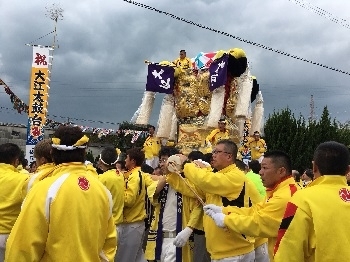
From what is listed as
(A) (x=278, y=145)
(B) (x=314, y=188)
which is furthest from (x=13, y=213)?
(A) (x=278, y=145)

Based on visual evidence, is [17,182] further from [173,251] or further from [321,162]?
[321,162]

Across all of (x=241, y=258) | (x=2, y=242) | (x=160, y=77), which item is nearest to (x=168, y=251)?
(x=241, y=258)

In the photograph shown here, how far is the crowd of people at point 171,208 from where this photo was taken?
2.97 meters

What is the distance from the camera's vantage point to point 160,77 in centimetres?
1220

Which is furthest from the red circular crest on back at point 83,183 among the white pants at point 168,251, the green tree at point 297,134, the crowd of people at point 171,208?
the green tree at point 297,134

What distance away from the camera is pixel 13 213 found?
5.04 metres

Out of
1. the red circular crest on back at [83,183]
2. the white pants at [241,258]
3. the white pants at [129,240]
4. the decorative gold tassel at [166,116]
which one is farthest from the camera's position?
the decorative gold tassel at [166,116]

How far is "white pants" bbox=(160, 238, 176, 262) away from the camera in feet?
19.2

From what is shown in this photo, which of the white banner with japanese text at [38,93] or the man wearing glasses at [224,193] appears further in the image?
the white banner with japanese text at [38,93]

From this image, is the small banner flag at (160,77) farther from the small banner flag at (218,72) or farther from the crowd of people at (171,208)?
the crowd of people at (171,208)

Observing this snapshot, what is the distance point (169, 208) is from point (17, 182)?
78.8 inches

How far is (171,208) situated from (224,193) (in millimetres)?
1074

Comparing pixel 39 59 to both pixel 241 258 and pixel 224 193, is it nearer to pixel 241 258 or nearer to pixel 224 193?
pixel 224 193

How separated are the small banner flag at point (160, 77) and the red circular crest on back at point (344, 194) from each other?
9250 mm
